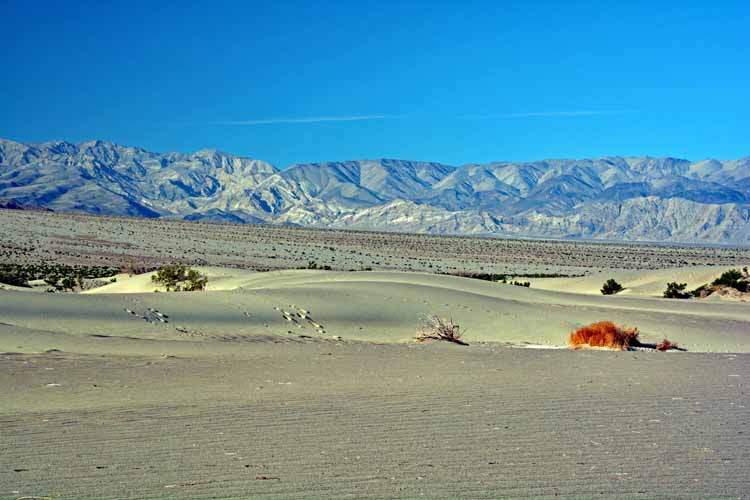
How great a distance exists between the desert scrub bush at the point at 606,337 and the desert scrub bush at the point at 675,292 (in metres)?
19.2

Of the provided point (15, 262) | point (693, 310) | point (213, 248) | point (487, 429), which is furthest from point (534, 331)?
point (213, 248)

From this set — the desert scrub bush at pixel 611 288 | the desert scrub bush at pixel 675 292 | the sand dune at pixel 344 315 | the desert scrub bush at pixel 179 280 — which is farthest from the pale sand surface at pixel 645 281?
the desert scrub bush at pixel 179 280

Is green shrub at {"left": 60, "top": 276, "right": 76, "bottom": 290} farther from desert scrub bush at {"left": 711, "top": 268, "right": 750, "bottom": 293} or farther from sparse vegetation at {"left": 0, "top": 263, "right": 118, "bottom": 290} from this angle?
desert scrub bush at {"left": 711, "top": 268, "right": 750, "bottom": 293}

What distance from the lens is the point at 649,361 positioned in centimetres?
1460

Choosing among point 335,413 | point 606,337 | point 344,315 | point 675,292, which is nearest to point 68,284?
point 344,315

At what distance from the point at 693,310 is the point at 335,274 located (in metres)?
13.0

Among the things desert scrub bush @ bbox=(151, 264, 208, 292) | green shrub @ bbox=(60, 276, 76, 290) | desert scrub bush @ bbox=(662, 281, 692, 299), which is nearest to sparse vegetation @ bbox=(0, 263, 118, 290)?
green shrub @ bbox=(60, 276, 76, 290)

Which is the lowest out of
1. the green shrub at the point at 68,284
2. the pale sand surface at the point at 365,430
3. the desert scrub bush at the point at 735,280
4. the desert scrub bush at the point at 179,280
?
the green shrub at the point at 68,284

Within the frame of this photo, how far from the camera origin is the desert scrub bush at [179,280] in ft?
98.2

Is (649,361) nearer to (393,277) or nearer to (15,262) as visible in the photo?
(393,277)

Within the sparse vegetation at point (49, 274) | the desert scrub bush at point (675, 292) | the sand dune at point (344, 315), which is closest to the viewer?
the sand dune at point (344, 315)

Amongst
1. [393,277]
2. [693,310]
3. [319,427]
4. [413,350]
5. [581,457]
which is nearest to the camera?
[581,457]

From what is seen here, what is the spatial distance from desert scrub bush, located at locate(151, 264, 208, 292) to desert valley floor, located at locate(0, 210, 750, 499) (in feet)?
23.2

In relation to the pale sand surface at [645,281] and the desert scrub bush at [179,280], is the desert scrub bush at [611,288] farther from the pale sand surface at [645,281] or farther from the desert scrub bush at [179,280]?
the desert scrub bush at [179,280]
